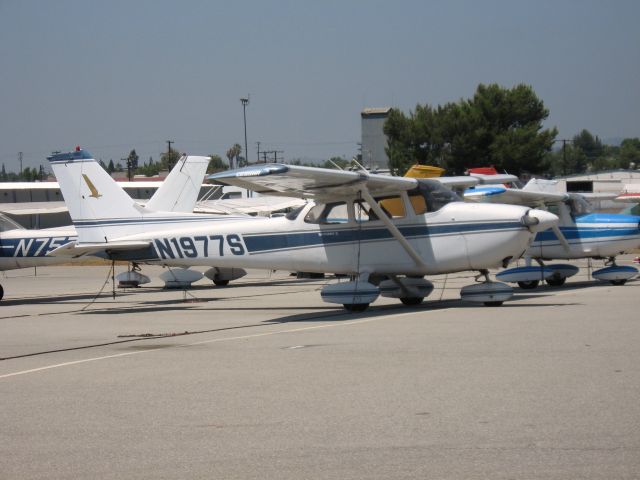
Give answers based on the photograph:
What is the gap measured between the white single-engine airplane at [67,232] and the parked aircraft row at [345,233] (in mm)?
1313

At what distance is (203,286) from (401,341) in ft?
51.6

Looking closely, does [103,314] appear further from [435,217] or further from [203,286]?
[203,286]

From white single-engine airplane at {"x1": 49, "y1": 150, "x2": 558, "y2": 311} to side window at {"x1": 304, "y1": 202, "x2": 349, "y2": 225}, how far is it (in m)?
0.02

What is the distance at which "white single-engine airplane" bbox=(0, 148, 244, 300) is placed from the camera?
21.3 metres

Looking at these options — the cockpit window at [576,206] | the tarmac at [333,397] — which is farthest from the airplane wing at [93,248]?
the cockpit window at [576,206]

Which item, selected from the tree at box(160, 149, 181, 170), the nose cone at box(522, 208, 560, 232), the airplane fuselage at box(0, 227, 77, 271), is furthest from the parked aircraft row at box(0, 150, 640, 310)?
the tree at box(160, 149, 181, 170)

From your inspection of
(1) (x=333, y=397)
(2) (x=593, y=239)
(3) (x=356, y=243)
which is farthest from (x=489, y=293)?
(1) (x=333, y=397)

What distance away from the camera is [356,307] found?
50.5 feet

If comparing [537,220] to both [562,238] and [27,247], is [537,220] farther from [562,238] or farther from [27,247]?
[27,247]

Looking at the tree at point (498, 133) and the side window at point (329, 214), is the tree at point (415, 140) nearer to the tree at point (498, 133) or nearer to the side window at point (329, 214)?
the tree at point (498, 133)

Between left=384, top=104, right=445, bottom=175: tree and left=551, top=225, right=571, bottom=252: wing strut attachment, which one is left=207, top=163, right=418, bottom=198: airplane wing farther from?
left=384, top=104, right=445, bottom=175: tree

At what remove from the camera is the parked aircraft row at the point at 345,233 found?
1516 centimetres

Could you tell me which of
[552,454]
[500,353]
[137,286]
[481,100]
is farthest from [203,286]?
[481,100]

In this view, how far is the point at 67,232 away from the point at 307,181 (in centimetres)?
884
